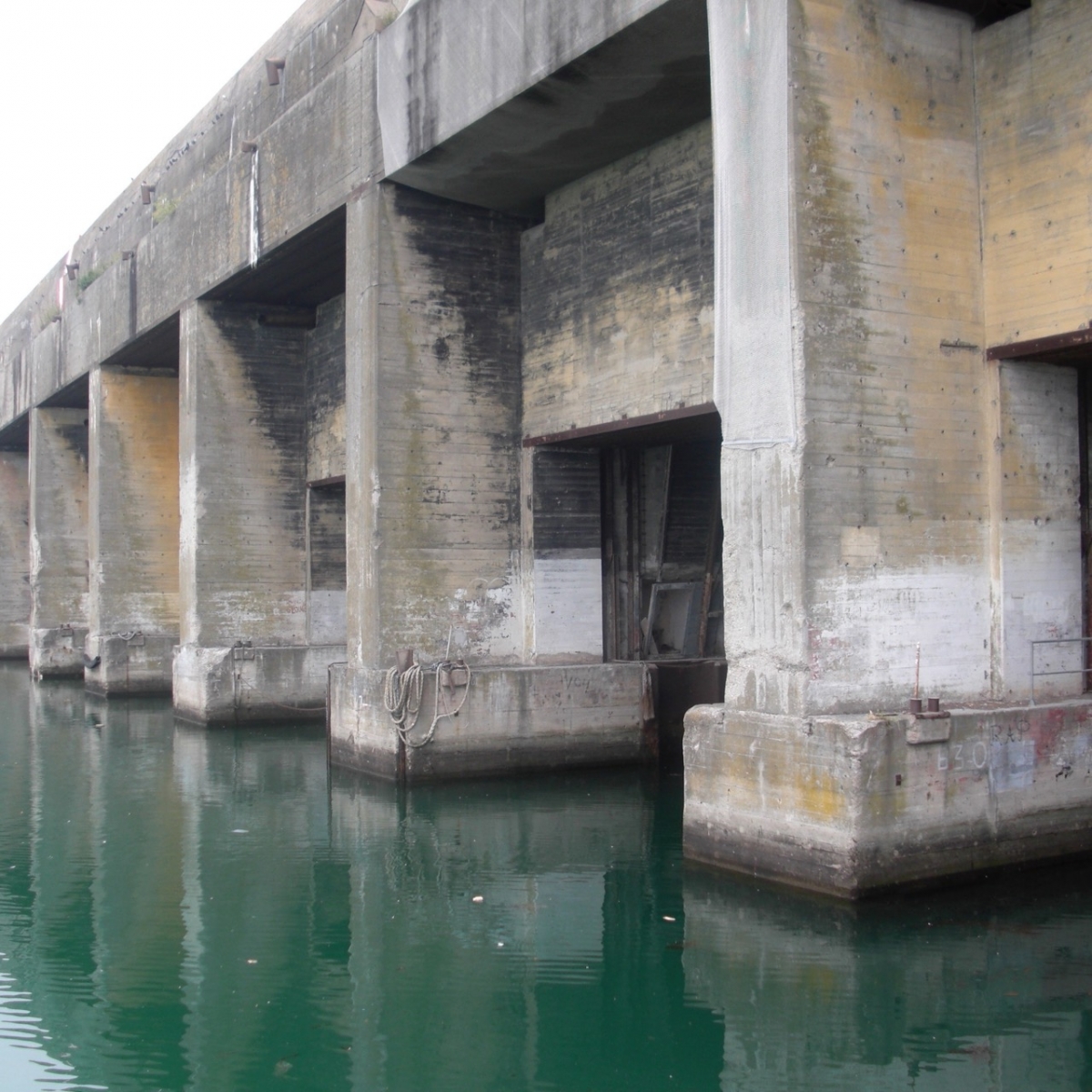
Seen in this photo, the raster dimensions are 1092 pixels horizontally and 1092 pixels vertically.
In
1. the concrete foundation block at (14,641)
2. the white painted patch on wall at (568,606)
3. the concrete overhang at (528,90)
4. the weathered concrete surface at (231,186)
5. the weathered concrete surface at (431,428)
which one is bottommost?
the concrete foundation block at (14,641)

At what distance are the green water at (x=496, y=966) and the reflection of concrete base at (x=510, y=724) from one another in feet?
4.33

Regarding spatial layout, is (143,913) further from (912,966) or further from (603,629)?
(603,629)

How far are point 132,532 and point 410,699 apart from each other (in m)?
13.1

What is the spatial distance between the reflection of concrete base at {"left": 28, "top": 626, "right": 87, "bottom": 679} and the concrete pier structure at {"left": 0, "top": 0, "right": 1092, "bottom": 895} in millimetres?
5930

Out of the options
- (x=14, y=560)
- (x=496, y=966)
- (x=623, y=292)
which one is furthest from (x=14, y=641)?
(x=496, y=966)

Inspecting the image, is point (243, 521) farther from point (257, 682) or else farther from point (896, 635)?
point (896, 635)

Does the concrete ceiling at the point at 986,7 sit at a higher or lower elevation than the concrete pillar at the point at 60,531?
higher

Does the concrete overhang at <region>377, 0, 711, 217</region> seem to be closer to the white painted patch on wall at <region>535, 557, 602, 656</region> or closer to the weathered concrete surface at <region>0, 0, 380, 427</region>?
the weathered concrete surface at <region>0, 0, 380, 427</region>

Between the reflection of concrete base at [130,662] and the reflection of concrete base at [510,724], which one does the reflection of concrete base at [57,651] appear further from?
the reflection of concrete base at [510,724]

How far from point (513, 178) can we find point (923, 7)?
5.60 meters

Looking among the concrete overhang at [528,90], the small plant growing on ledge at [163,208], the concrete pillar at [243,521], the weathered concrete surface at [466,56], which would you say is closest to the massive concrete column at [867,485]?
the concrete overhang at [528,90]

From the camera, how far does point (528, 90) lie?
39.4ft

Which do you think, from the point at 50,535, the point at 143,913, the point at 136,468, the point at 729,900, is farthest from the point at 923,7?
the point at 50,535

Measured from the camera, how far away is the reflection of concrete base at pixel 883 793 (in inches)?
339
